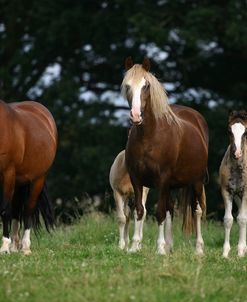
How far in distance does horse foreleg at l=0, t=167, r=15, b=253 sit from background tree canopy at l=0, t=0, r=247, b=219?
13.8m

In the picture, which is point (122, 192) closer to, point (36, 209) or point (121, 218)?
point (121, 218)

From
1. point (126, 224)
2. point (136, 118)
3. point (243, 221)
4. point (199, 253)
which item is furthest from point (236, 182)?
point (126, 224)

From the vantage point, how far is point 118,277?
25.1ft

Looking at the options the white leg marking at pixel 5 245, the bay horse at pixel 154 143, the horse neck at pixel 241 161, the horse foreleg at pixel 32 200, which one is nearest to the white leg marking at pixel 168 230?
the bay horse at pixel 154 143

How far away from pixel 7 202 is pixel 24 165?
648 mm

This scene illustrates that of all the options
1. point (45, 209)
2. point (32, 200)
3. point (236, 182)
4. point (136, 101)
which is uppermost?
point (136, 101)

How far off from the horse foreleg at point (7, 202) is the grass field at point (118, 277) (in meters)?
0.51

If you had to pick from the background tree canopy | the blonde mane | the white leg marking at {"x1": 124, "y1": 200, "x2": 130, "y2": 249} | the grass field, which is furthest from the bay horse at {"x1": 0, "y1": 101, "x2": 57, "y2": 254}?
the background tree canopy

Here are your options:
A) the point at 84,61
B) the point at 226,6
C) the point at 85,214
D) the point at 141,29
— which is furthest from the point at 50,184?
the point at 85,214

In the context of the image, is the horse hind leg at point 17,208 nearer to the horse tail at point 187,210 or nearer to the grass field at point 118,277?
the grass field at point 118,277

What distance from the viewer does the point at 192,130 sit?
11258 millimetres

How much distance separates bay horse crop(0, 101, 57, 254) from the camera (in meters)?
10.2

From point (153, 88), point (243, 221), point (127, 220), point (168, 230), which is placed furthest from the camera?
point (127, 220)

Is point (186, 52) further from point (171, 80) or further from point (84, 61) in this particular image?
point (84, 61)
